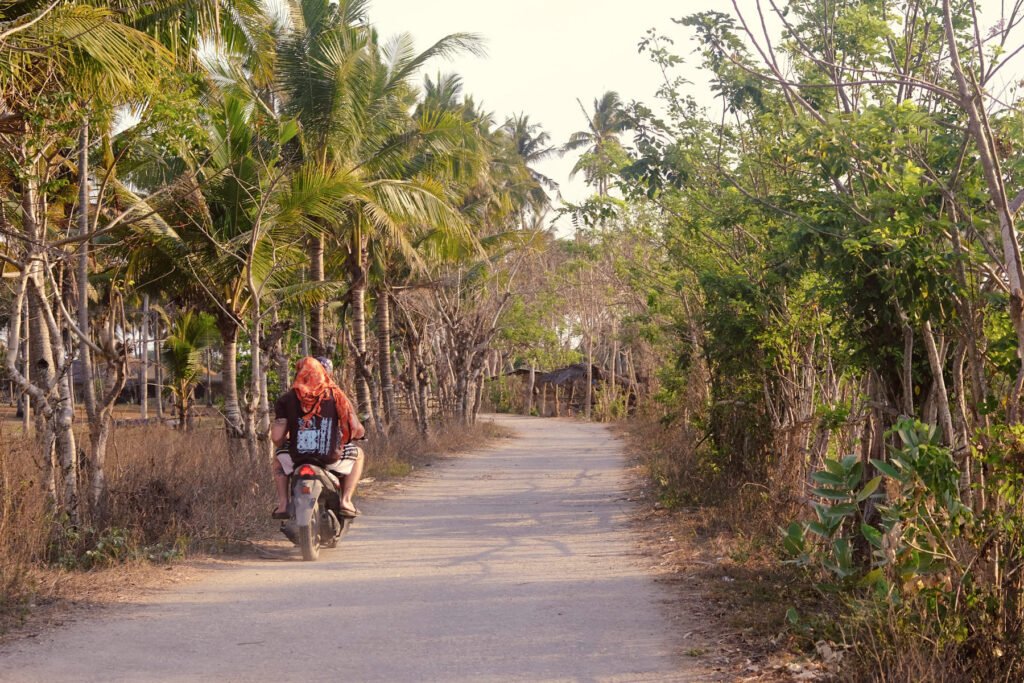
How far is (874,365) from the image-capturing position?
7008 millimetres

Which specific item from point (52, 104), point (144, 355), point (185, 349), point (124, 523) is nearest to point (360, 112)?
point (52, 104)

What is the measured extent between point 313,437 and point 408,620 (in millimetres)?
2929

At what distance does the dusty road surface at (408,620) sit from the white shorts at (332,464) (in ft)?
2.45

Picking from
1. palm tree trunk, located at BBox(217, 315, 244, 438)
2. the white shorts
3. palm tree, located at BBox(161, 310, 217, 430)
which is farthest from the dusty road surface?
palm tree, located at BBox(161, 310, 217, 430)

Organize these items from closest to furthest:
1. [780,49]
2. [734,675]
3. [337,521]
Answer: [734,675], [780,49], [337,521]

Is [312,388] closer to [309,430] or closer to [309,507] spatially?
[309,430]

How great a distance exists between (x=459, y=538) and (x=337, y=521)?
4.57ft

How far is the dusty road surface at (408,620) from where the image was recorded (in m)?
5.71

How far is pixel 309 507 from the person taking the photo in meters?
9.16

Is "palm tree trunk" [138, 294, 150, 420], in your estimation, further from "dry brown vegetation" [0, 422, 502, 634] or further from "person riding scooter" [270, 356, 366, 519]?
"person riding scooter" [270, 356, 366, 519]

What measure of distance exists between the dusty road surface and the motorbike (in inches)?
8.5

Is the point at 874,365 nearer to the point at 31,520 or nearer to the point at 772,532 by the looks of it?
the point at 772,532

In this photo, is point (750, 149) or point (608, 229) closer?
point (750, 149)

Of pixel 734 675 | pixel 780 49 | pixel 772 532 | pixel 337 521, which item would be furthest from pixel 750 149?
pixel 734 675
